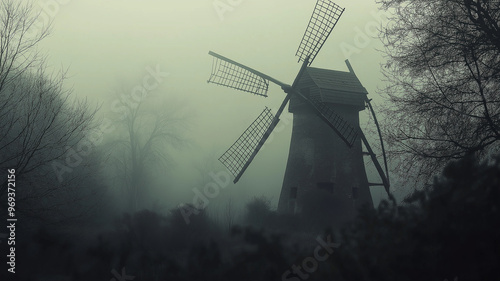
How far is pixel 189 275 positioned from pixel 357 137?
14273 millimetres

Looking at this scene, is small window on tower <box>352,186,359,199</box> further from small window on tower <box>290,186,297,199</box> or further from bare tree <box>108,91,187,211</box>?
bare tree <box>108,91,187,211</box>

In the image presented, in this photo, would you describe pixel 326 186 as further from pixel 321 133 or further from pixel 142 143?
pixel 142 143

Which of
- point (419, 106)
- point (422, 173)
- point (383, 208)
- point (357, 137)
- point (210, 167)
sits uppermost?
point (210, 167)

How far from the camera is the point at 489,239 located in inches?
262

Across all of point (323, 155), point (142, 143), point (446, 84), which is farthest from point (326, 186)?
point (142, 143)

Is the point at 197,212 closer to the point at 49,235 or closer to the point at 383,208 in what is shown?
the point at 49,235

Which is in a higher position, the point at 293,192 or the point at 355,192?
the point at 293,192

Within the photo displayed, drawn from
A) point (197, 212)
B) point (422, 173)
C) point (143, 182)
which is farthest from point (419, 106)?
point (143, 182)

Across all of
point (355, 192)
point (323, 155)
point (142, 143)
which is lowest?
point (355, 192)

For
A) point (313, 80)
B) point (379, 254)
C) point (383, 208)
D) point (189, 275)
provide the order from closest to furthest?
point (379, 254)
point (383, 208)
point (189, 275)
point (313, 80)

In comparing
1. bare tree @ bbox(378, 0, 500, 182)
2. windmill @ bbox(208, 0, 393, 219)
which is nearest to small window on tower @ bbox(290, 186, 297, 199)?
windmill @ bbox(208, 0, 393, 219)

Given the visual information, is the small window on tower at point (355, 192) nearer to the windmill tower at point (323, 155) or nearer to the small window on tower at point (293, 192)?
the windmill tower at point (323, 155)

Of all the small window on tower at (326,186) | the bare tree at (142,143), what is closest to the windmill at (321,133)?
the small window on tower at (326,186)

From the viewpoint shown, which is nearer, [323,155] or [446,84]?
[446,84]
